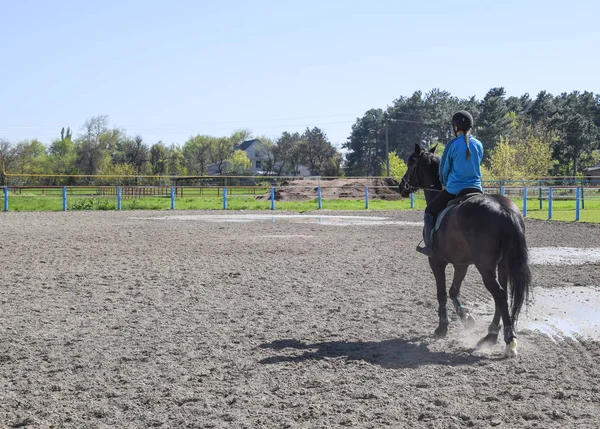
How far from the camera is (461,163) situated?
599cm

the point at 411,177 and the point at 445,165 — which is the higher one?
the point at 445,165

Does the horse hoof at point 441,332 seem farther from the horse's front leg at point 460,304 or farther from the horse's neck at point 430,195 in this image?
the horse's neck at point 430,195

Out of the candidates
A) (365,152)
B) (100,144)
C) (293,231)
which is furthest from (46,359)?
(365,152)

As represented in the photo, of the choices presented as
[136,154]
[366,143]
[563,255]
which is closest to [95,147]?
[136,154]

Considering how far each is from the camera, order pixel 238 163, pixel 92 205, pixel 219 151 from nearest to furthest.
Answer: pixel 92 205, pixel 238 163, pixel 219 151

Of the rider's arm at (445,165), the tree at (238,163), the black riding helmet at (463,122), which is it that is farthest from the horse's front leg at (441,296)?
the tree at (238,163)

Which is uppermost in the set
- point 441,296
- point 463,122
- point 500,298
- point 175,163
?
point 175,163

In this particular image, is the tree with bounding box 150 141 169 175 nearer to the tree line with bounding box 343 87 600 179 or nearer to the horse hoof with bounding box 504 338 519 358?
the tree line with bounding box 343 87 600 179

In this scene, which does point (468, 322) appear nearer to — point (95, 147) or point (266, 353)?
point (266, 353)

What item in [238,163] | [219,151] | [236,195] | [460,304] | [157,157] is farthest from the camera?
→ [219,151]

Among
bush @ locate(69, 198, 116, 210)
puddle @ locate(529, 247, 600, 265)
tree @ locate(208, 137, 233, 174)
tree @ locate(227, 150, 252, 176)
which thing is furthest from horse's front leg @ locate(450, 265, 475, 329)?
tree @ locate(208, 137, 233, 174)

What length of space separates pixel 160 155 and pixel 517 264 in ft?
270

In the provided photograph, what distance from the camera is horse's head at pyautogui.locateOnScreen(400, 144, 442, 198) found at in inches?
266

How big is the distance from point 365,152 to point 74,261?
9046cm
